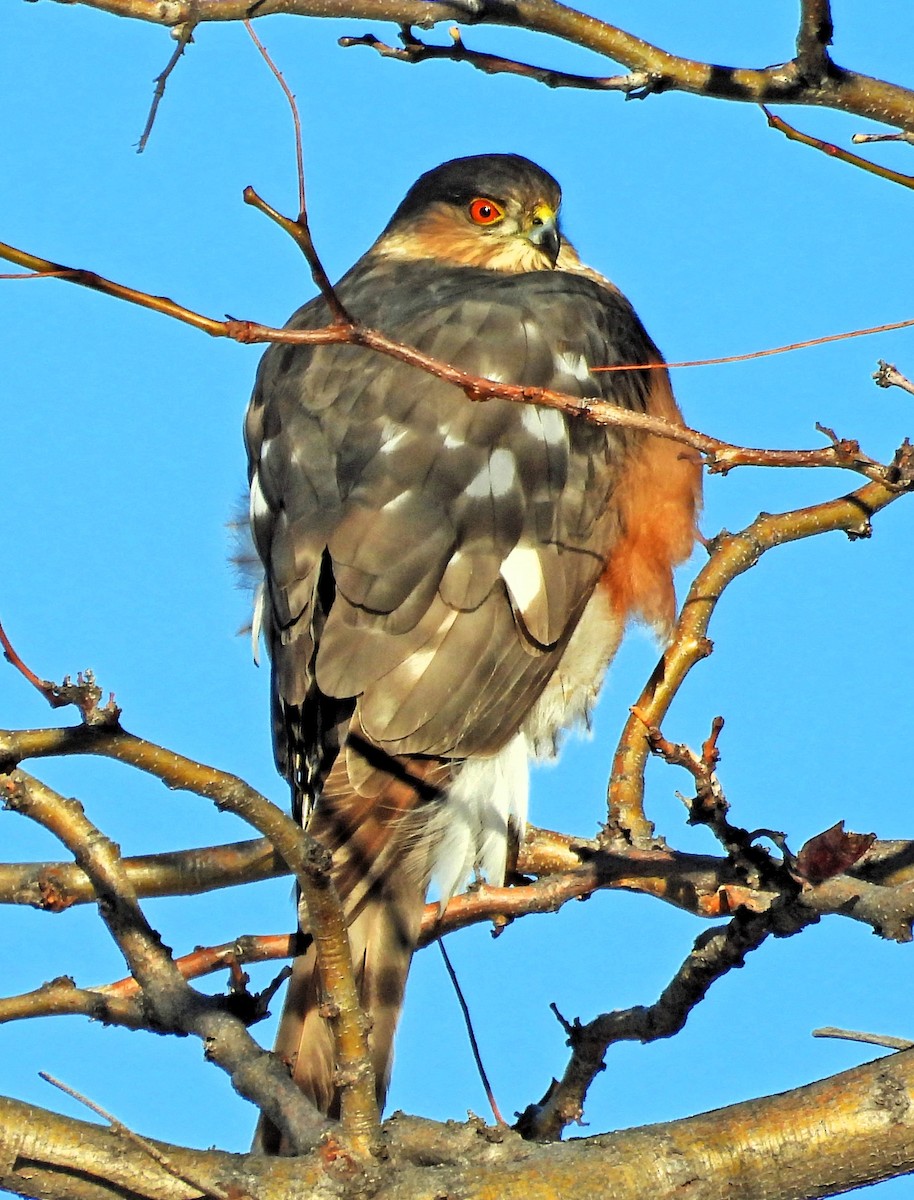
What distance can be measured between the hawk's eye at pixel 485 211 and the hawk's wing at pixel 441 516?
1.24m

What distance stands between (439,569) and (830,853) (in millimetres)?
2252

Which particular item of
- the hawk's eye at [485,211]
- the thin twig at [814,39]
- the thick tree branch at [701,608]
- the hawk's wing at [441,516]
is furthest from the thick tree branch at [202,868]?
the hawk's eye at [485,211]

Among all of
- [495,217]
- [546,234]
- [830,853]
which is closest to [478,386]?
[830,853]

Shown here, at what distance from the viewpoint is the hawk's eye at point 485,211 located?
6.57 meters

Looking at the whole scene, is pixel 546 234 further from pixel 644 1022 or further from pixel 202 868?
pixel 644 1022

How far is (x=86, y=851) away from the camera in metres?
2.95

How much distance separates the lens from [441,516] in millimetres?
4625

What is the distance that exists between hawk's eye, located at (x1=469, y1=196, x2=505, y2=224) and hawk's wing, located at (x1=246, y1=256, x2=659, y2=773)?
4.07 feet

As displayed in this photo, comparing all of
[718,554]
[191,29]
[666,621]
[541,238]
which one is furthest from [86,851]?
[541,238]

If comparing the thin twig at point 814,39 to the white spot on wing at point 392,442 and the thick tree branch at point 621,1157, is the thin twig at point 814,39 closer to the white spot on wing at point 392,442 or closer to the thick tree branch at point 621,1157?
the thick tree branch at point 621,1157

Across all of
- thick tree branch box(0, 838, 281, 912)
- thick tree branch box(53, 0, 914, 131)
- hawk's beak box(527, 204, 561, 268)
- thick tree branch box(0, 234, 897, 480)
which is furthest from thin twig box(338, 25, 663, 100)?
hawk's beak box(527, 204, 561, 268)

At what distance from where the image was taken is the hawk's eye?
6.57 meters

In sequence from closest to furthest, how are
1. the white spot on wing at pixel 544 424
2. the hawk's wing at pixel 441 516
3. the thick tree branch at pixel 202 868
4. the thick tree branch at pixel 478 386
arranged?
the thick tree branch at pixel 478 386, the thick tree branch at pixel 202 868, the hawk's wing at pixel 441 516, the white spot on wing at pixel 544 424

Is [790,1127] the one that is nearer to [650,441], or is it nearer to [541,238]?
[650,441]
